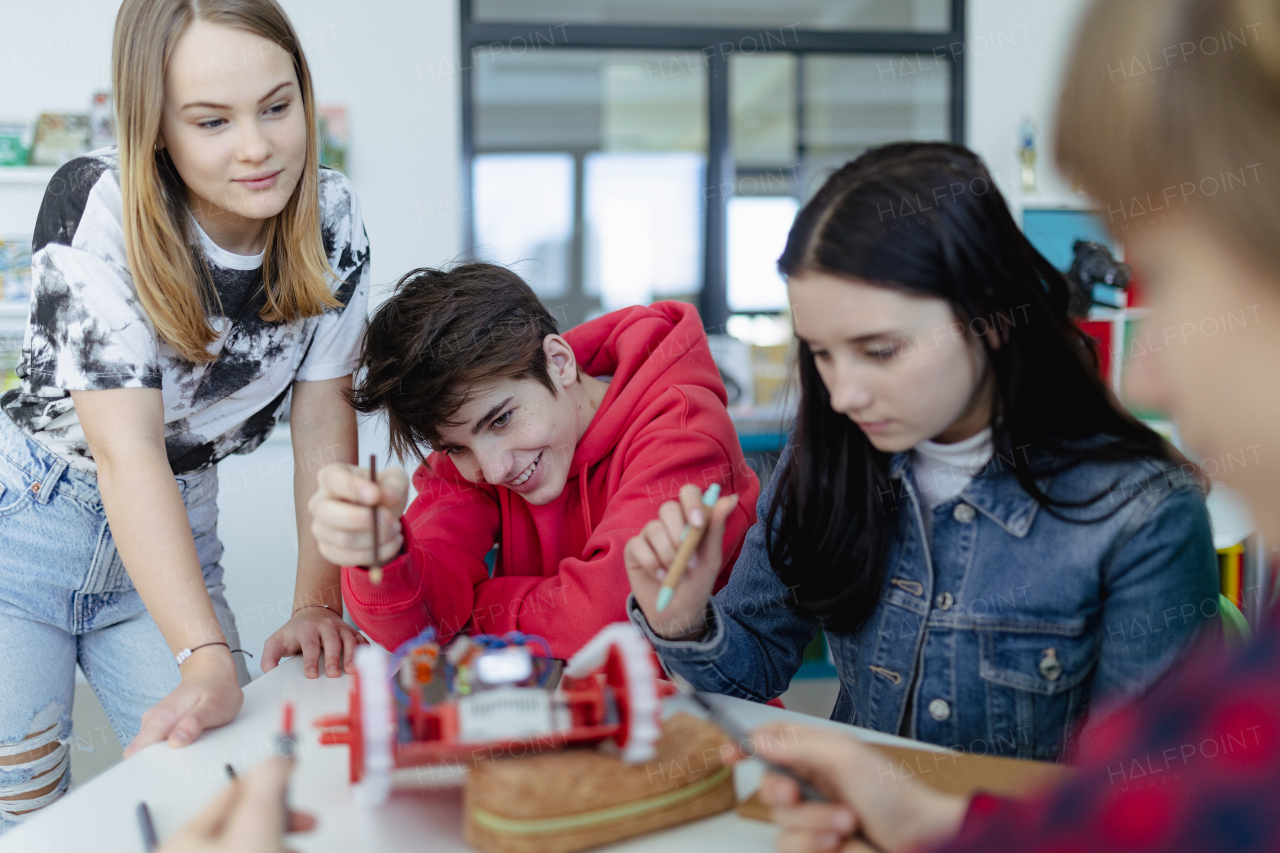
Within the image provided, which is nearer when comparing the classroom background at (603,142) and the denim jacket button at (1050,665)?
the denim jacket button at (1050,665)

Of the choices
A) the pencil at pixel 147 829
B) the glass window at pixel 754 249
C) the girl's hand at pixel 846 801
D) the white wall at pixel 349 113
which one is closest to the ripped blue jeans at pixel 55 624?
the pencil at pixel 147 829

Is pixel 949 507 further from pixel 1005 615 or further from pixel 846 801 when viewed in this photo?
pixel 846 801

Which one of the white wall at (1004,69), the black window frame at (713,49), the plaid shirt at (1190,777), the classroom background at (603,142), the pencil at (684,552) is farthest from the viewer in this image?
the white wall at (1004,69)

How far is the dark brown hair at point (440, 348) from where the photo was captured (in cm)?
106

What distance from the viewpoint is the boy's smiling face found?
3.49ft

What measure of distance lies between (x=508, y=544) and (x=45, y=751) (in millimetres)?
562

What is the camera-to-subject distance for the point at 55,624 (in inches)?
43.6

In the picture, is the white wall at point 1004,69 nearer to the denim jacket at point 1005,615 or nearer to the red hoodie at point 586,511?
the red hoodie at point 586,511

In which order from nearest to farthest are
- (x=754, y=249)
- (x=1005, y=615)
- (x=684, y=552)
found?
1. (x=684, y=552)
2. (x=1005, y=615)
3. (x=754, y=249)

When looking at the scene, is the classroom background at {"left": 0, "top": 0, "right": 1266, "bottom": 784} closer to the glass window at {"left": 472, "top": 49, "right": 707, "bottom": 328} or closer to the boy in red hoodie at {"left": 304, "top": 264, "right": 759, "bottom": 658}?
the glass window at {"left": 472, "top": 49, "right": 707, "bottom": 328}

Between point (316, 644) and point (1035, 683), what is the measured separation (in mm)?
696

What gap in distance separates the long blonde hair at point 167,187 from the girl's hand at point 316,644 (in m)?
0.33

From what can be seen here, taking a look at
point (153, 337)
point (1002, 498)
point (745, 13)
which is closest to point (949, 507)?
point (1002, 498)

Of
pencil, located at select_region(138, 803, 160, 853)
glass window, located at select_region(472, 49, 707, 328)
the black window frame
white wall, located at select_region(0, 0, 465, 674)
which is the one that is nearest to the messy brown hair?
pencil, located at select_region(138, 803, 160, 853)
